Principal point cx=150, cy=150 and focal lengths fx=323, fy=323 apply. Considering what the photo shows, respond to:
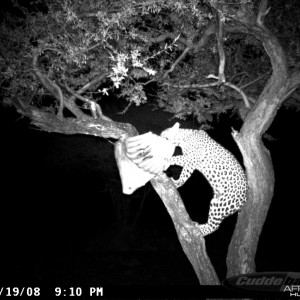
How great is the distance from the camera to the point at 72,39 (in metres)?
3.54

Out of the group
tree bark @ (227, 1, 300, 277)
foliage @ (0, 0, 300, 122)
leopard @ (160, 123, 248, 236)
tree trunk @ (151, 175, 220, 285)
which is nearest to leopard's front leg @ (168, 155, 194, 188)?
leopard @ (160, 123, 248, 236)

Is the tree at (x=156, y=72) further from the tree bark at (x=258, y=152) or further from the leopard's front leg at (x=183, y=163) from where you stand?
the leopard's front leg at (x=183, y=163)

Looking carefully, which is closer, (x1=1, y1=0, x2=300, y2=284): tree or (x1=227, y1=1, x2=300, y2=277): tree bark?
(x1=1, y1=0, x2=300, y2=284): tree

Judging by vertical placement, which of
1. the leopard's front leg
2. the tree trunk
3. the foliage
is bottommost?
the tree trunk

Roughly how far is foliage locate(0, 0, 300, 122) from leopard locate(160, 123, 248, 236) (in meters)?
0.82

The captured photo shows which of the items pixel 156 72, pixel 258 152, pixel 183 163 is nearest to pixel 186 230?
pixel 183 163

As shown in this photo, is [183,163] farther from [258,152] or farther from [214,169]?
[258,152]

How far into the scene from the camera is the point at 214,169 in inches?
134

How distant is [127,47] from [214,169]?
6.17 ft

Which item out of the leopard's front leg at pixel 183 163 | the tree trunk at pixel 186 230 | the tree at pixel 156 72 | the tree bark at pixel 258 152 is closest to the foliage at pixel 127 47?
the tree at pixel 156 72

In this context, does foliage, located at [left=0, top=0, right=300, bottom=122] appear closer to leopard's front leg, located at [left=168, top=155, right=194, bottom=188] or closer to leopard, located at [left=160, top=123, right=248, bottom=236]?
leopard, located at [left=160, top=123, right=248, bottom=236]

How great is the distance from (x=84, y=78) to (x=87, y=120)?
1.09 meters

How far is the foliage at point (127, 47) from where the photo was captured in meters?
3.32

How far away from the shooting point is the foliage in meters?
3.32
